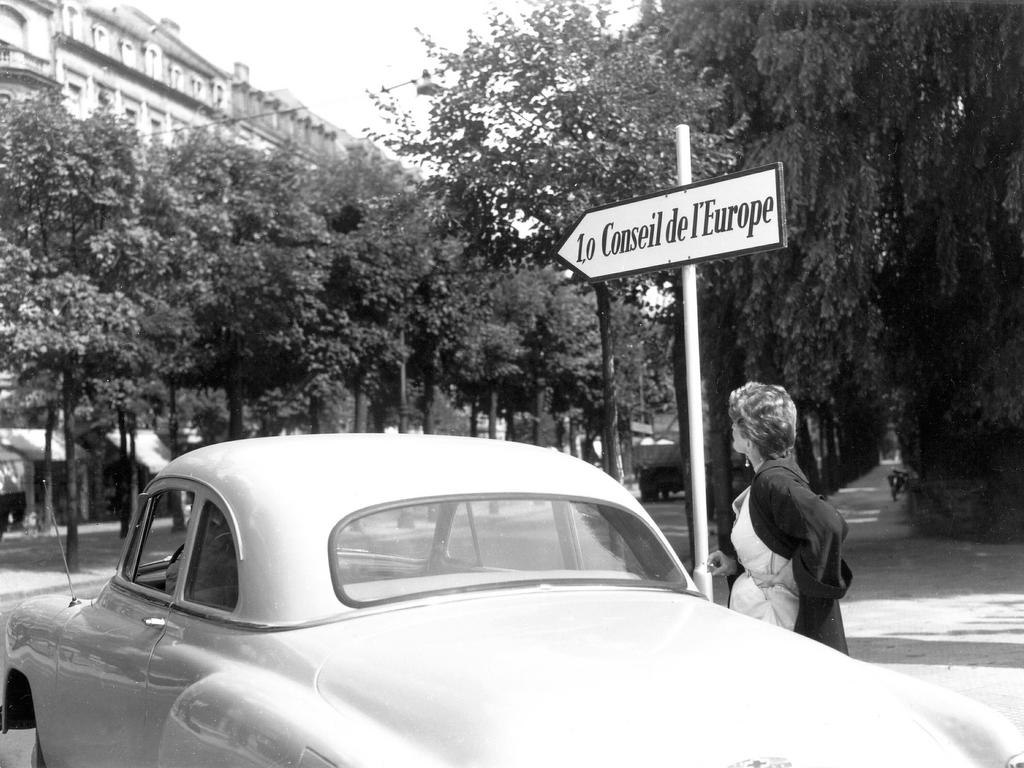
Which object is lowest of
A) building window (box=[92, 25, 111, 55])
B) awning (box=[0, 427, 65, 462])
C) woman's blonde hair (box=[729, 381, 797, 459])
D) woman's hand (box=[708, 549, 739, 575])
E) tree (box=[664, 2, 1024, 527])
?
woman's hand (box=[708, 549, 739, 575])

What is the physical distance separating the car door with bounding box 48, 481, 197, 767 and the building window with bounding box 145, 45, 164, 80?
58005 millimetres

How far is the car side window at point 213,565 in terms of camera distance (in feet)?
11.1

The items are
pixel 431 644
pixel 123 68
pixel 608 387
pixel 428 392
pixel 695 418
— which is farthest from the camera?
pixel 123 68

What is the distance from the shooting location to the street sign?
521 cm

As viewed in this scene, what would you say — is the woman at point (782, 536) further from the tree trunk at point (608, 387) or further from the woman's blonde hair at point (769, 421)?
the tree trunk at point (608, 387)

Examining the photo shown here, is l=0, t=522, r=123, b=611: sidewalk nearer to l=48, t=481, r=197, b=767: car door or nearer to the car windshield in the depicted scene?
l=48, t=481, r=197, b=767: car door

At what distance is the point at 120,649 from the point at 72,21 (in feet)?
178

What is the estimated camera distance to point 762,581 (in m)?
4.29

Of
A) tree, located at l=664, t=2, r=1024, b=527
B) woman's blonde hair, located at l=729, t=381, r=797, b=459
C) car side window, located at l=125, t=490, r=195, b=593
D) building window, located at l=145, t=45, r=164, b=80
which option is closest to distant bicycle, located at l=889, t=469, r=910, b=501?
tree, located at l=664, t=2, r=1024, b=527

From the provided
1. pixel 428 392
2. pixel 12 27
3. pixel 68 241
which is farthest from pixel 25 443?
pixel 68 241

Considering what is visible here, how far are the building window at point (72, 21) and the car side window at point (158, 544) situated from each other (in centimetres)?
5189

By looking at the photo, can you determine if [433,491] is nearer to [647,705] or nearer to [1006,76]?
[647,705]

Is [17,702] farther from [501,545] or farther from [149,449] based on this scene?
[149,449]

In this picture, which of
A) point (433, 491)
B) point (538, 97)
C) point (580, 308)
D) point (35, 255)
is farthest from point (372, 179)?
point (433, 491)
